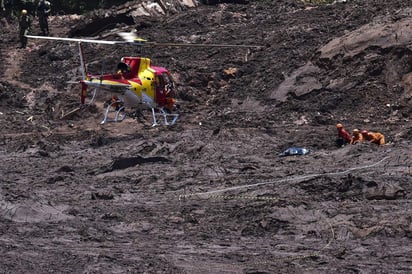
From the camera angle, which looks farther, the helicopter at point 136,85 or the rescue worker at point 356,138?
the helicopter at point 136,85

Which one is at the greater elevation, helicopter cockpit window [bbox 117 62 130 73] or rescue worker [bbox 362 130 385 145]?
helicopter cockpit window [bbox 117 62 130 73]

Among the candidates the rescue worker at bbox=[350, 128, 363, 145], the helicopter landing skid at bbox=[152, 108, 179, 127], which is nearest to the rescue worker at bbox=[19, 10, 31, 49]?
the helicopter landing skid at bbox=[152, 108, 179, 127]

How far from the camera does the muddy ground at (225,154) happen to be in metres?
10.6

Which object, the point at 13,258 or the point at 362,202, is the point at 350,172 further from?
the point at 13,258

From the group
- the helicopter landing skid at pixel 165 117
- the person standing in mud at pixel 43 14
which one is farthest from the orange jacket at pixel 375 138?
the person standing in mud at pixel 43 14

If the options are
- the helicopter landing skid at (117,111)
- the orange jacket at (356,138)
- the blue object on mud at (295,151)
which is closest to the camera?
the blue object on mud at (295,151)

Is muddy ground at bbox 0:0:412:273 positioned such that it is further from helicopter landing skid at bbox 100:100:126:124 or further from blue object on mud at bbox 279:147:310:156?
helicopter landing skid at bbox 100:100:126:124

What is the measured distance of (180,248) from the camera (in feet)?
35.5

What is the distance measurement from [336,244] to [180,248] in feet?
6.24

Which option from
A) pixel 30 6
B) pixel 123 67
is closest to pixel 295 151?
pixel 123 67

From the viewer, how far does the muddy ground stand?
10.6m

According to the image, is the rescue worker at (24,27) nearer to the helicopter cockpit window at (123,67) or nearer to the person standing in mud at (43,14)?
the person standing in mud at (43,14)

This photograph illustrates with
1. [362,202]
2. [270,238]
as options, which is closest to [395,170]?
[362,202]

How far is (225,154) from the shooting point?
17422mm
